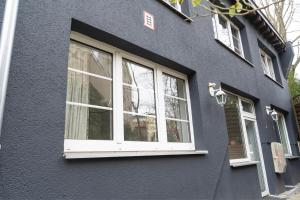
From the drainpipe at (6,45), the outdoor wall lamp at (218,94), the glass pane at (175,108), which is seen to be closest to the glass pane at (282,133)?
the outdoor wall lamp at (218,94)

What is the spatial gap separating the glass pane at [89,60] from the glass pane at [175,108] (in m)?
1.13

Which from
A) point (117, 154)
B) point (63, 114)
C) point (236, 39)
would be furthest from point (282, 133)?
point (63, 114)

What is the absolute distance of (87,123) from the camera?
2510 millimetres

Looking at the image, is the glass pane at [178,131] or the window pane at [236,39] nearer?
the glass pane at [178,131]

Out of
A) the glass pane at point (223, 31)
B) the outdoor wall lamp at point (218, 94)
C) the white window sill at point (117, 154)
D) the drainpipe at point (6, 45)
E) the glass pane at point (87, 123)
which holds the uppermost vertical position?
the glass pane at point (223, 31)

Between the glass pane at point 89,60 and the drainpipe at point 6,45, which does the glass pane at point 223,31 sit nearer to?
the glass pane at point 89,60

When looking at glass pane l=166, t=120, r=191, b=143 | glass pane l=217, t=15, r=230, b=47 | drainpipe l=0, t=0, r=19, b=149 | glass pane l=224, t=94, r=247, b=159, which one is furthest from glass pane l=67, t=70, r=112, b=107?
glass pane l=217, t=15, r=230, b=47

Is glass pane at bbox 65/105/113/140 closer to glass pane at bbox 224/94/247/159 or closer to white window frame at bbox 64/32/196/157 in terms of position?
white window frame at bbox 64/32/196/157

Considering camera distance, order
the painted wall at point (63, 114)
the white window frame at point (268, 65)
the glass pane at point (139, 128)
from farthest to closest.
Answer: the white window frame at point (268, 65) < the glass pane at point (139, 128) < the painted wall at point (63, 114)

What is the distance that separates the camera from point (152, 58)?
137 inches

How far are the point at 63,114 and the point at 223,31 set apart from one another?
17.4 ft

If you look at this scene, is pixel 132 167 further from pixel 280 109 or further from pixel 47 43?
pixel 280 109

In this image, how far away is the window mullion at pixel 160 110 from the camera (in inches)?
130

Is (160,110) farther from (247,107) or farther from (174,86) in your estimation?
(247,107)
